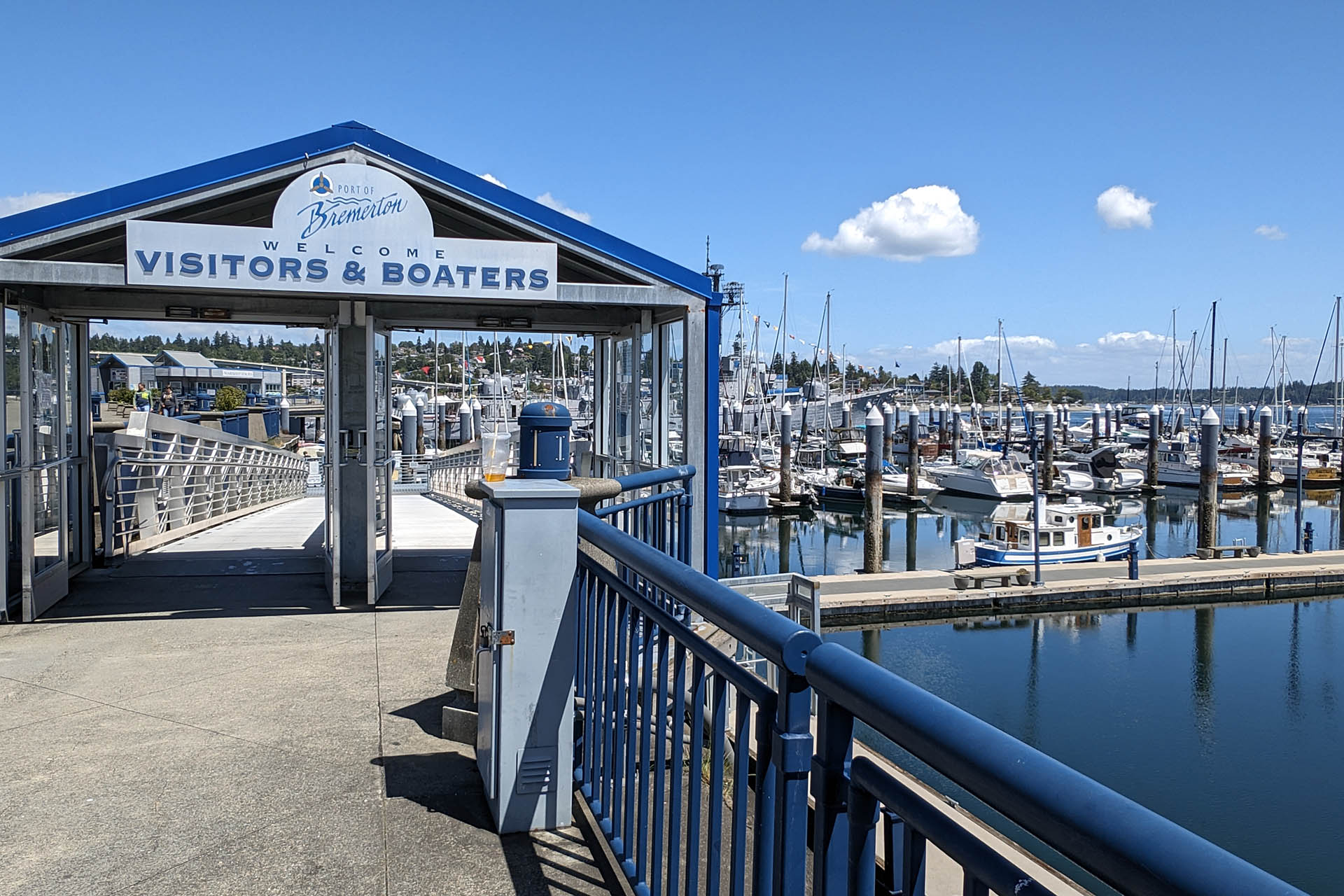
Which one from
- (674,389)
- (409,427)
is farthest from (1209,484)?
(674,389)

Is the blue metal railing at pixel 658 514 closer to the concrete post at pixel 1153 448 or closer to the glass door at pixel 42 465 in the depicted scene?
the glass door at pixel 42 465

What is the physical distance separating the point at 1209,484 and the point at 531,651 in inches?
1555

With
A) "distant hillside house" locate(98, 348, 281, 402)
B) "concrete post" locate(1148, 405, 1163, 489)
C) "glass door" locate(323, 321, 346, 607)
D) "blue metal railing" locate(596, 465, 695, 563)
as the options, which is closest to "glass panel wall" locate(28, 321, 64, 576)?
"glass door" locate(323, 321, 346, 607)

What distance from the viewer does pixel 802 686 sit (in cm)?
202

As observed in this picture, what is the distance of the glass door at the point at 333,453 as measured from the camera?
834 cm

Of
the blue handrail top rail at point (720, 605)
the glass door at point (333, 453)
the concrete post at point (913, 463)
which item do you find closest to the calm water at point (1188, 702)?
the glass door at point (333, 453)

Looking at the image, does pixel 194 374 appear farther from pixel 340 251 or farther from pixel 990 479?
pixel 340 251

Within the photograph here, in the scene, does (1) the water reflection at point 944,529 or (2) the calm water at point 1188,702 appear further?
(1) the water reflection at point 944,529

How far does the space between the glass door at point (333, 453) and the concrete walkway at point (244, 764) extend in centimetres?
44

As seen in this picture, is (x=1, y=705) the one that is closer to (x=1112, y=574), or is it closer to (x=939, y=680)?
(x=939, y=680)

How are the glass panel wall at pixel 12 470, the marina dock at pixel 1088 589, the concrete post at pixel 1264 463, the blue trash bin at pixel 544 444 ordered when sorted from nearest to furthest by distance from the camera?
the blue trash bin at pixel 544 444
the glass panel wall at pixel 12 470
the marina dock at pixel 1088 589
the concrete post at pixel 1264 463

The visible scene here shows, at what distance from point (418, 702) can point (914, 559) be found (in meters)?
36.7

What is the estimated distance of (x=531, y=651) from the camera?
12.6 ft

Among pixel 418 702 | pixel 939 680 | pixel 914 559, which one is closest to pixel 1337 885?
pixel 939 680
